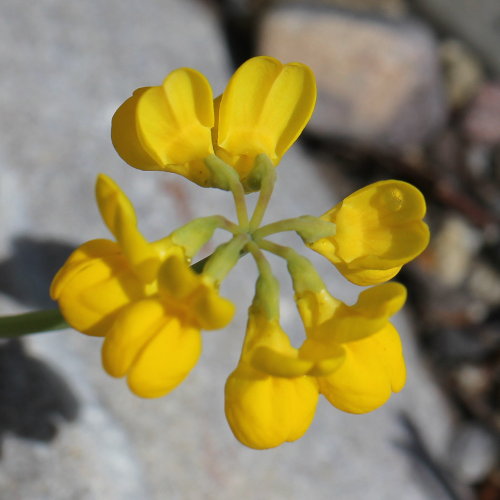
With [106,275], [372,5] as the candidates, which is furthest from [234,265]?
[372,5]

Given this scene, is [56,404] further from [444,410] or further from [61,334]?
[444,410]

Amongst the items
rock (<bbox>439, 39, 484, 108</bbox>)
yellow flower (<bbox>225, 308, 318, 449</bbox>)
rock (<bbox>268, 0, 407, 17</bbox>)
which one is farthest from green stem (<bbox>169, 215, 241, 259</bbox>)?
rock (<bbox>439, 39, 484, 108</bbox>)

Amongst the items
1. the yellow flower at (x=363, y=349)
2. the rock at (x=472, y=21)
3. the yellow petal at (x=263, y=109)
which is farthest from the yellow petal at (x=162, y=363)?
the rock at (x=472, y=21)

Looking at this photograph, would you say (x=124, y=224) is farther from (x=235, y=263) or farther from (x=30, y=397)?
(x=30, y=397)

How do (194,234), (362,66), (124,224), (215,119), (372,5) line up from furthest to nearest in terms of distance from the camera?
(372,5)
(362,66)
(215,119)
(194,234)
(124,224)

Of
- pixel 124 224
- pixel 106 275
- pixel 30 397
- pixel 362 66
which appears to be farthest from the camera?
pixel 362 66

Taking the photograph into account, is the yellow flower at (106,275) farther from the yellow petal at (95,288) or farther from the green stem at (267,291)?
the green stem at (267,291)
